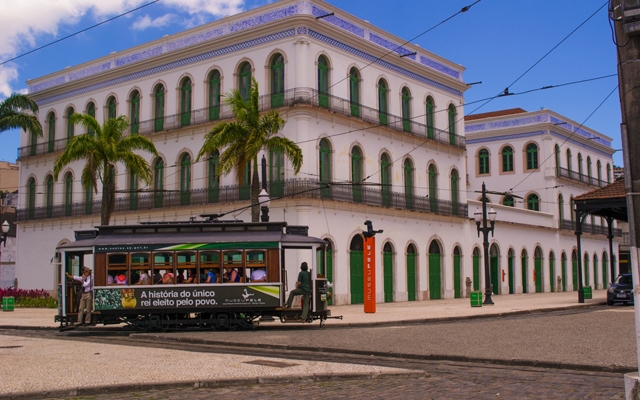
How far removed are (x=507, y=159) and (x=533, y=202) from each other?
3.75 metres

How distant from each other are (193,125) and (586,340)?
25325 millimetres

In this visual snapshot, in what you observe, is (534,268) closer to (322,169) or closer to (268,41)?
(322,169)

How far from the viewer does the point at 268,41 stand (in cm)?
3484

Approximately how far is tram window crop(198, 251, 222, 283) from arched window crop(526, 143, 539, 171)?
1533 inches

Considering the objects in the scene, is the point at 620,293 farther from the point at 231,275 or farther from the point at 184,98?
the point at 184,98

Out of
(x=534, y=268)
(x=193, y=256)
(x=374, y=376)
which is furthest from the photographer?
(x=534, y=268)

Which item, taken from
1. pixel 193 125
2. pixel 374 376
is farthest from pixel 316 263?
pixel 193 125

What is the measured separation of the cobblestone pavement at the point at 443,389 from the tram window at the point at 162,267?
1095cm

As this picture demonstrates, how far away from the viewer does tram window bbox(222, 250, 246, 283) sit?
2070 cm

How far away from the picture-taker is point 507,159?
56.5 meters

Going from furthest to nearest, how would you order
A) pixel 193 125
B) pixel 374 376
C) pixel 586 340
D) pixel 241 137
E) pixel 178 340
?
pixel 193 125, pixel 241 137, pixel 178 340, pixel 586 340, pixel 374 376

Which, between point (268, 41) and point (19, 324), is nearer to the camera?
point (19, 324)

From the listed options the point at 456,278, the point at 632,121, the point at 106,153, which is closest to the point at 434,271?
the point at 456,278

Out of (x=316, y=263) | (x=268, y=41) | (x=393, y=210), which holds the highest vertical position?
(x=268, y=41)
